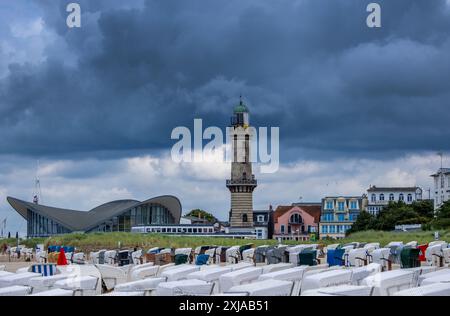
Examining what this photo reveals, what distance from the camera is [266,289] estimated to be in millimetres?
10688

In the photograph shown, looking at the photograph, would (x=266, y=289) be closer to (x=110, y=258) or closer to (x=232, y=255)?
(x=232, y=255)

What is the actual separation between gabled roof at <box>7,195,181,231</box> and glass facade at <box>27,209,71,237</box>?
45 centimetres

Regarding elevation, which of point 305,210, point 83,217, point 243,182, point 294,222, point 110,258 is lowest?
point 110,258

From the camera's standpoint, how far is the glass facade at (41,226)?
7275 centimetres

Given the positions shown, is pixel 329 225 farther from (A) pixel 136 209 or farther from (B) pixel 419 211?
(A) pixel 136 209

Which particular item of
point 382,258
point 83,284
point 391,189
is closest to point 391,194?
point 391,189

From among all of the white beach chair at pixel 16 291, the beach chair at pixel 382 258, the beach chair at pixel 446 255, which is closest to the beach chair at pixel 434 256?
the beach chair at pixel 446 255

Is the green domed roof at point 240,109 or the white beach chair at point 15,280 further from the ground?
the green domed roof at point 240,109

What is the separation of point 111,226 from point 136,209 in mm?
3063

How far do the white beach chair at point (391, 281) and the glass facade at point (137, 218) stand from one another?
61.5m

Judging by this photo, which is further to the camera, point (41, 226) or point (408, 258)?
point (41, 226)

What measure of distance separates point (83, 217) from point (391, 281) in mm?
64480

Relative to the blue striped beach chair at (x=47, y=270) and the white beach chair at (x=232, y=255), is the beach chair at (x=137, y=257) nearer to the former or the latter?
the white beach chair at (x=232, y=255)

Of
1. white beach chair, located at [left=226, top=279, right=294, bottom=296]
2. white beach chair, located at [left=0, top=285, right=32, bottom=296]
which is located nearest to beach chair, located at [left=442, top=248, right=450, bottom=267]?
white beach chair, located at [left=226, top=279, right=294, bottom=296]
